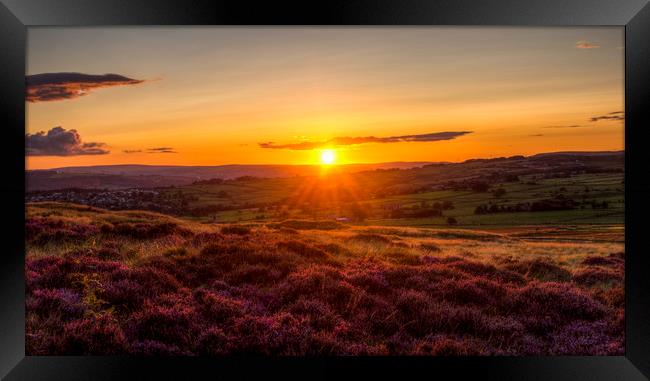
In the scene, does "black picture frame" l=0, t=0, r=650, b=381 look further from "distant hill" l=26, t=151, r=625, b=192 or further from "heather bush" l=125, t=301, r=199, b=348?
"distant hill" l=26, t=151, r=625, b=192

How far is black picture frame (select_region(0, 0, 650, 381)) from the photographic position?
8.78 meters

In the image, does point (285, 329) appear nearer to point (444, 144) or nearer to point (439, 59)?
point (444, 144)

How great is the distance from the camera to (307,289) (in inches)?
425

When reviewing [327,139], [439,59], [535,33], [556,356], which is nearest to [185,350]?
[327,139]

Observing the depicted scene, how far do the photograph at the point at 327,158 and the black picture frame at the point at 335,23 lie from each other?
1939 millimetres

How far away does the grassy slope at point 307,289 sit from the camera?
31.4ft

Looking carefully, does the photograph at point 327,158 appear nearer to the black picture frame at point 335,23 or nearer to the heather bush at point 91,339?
the heather bush at point 91,339

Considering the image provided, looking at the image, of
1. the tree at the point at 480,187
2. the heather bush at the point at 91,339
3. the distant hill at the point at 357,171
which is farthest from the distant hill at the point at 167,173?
the heather bush at the point at 91,339

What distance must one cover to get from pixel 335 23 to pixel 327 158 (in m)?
3.96

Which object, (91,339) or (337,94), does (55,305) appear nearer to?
(91,339)

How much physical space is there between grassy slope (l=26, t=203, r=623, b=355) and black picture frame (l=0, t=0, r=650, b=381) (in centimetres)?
48

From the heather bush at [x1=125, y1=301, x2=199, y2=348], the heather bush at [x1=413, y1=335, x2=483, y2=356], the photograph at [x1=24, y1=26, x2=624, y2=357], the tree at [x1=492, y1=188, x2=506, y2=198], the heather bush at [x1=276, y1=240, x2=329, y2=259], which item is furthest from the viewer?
the tree at [x1=492, y1=188, x2=506, y2=198]

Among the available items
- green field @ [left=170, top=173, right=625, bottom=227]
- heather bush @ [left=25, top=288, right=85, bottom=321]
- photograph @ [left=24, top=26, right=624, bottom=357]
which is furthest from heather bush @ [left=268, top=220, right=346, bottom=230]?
heather bush @ [left=25, top=288, right=85, bottom=321]

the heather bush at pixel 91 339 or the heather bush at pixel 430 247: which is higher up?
the heather bush at pixel 430 247
